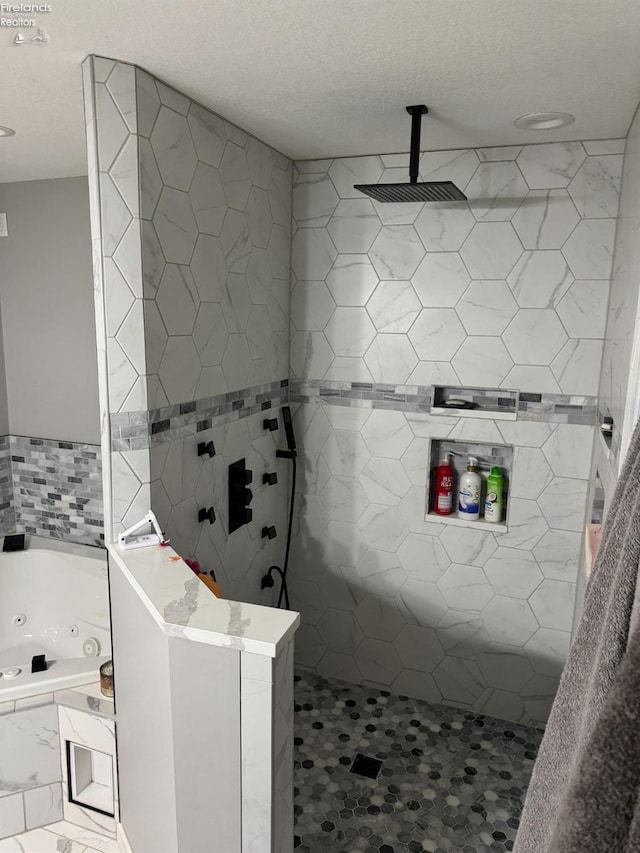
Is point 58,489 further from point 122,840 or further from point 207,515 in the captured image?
point 122,840

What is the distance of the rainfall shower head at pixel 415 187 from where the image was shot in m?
1.78

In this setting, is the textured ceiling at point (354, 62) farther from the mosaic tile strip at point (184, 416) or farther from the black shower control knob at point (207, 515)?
the black shower control knob at point (207, 515)

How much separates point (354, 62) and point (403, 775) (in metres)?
2.24

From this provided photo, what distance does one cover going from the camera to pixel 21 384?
2887 millimetres

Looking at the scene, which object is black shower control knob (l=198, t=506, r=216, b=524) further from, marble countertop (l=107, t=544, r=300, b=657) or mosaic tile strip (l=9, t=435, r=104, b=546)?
mosaic tile strip (l=9, t=435, r=104, b=546)

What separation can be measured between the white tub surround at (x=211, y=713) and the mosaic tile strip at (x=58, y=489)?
1.39m

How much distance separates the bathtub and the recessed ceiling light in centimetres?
240

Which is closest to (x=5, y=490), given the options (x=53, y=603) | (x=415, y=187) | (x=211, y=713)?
(x=53, y=603)

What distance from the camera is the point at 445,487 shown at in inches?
94.7

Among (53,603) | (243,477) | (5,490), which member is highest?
(243,477)

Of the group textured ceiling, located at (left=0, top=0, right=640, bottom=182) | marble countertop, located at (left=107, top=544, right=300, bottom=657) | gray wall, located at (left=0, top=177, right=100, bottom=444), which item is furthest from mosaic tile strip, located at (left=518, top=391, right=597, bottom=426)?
gray wall, located at (left=0, top=177, right=100, bottom=444)

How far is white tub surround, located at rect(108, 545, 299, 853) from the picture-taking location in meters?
1.24

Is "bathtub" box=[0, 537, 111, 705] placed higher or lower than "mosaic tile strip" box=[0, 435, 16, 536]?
lower

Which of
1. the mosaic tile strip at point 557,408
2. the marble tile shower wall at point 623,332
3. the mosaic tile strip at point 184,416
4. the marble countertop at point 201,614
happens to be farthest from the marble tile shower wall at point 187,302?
the marble tile shower wall at point 623,332
